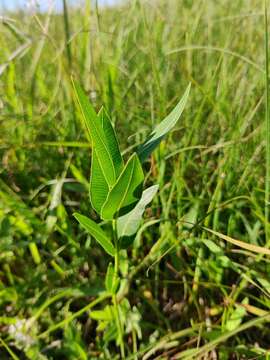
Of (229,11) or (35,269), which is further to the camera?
(229,11)

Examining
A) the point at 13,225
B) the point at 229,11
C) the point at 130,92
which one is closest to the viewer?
the point at 13,225

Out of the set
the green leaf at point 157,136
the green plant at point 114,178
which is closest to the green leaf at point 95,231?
the green plant at point 114,178

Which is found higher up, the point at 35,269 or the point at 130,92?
the point at 130,92

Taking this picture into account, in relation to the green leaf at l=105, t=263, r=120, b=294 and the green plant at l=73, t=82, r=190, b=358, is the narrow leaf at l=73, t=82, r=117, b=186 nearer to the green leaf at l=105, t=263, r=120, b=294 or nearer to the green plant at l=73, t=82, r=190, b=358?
the green plant at l=73, t=82, r=190, b=358

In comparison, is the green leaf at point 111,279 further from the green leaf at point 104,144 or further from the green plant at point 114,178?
the green leaf at point 104,144

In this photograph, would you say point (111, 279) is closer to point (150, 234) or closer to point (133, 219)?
point (133, 219)

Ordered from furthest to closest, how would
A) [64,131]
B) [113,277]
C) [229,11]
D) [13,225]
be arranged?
[229,11] → [64,131] → [13,225] → [113,277]

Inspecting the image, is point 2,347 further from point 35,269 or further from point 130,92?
point 130,92

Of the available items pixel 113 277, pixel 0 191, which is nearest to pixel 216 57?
pixel 0 191

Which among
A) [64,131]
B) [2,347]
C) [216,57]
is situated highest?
[216,57]
